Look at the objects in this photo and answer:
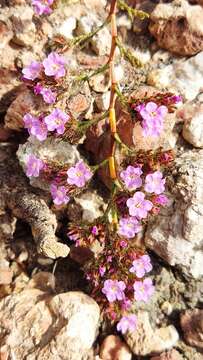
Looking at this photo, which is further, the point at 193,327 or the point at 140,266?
the point at 193,327

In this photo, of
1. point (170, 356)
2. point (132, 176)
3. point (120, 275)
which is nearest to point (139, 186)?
point (132, 176)

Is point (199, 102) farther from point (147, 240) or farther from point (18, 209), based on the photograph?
point (18, 209)

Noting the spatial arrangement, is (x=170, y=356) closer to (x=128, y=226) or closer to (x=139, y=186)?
(x=128, y=226)

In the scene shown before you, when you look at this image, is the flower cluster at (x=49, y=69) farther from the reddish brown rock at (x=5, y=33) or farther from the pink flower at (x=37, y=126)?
the reddish brown rock at (x=5, y=33)

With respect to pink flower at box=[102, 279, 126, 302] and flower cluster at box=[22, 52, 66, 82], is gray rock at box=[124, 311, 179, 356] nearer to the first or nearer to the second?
pink flower at box=[102, 279, 126, 302]

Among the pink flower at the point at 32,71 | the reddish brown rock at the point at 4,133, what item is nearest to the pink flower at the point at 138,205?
the pink flower at the point at 32,71

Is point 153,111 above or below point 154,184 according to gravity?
above

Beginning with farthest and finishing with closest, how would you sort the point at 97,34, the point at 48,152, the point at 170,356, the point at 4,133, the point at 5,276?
the point at 4,133 < the point at 97,34 < the point at 5,276 < the point at 48,152 < the point at 170,356
